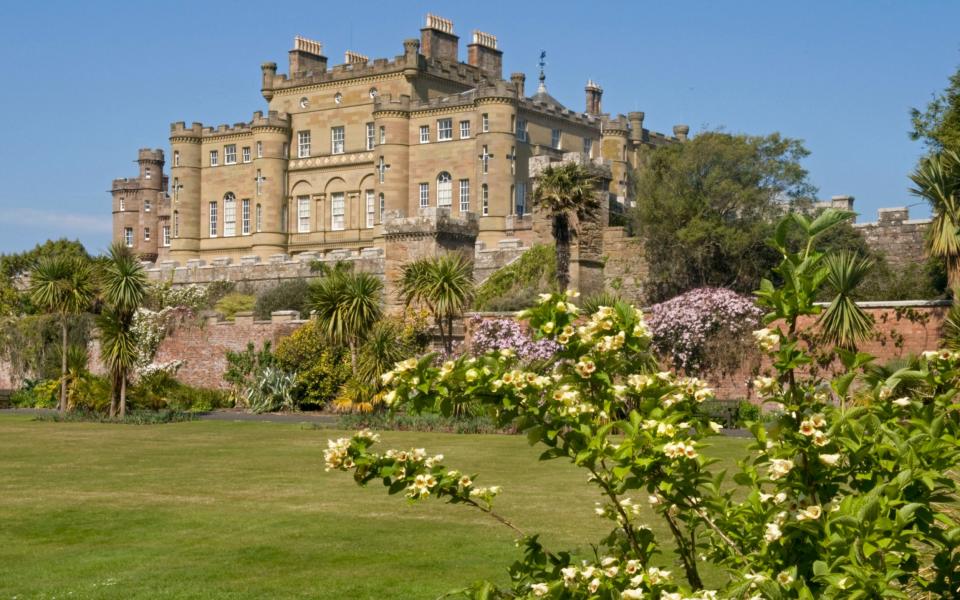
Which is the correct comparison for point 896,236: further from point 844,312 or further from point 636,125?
point 636,125

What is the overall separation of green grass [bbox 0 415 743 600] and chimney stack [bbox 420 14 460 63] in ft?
172

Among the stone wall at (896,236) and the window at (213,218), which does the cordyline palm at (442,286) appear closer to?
the stone wall at (896,236)

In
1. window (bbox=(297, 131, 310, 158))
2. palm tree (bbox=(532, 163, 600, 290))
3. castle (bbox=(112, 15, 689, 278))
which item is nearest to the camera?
palm tree (bbox=(532, 163, 600, 290))

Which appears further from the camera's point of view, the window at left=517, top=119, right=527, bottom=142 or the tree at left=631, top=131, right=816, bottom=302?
the window at left=517, top=119, right=527, bottom=142

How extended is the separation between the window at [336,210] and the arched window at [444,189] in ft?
27.7

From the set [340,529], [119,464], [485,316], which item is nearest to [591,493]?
[340,529]

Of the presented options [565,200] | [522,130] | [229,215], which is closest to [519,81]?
[522,130]

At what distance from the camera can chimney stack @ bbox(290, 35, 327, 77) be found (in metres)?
79.4

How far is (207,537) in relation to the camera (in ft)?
46.9

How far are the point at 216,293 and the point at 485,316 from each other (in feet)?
80.5

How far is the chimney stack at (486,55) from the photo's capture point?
77.0 m

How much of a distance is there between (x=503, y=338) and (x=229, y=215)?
4495 cm

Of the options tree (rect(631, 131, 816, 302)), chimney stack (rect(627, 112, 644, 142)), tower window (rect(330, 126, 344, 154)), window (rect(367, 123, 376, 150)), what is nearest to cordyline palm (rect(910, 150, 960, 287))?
tree (rect(631, 131, 816, 302))

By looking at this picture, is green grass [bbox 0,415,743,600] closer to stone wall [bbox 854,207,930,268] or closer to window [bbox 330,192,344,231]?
stone wall [bbox 854,207,930,268]
